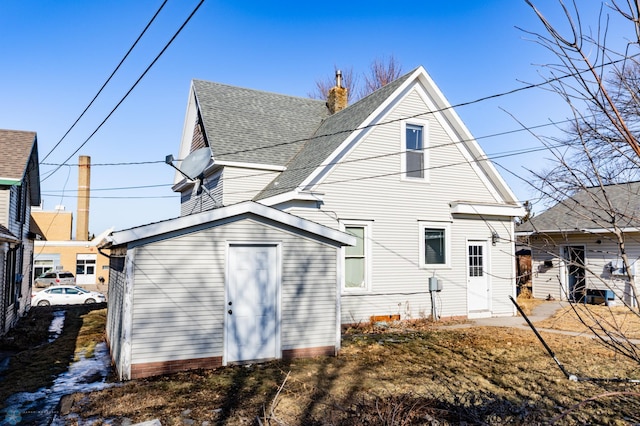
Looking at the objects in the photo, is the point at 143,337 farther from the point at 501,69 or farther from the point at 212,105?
the point at 212,105

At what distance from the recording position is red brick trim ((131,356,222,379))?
801cm

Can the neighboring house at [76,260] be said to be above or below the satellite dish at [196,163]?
below

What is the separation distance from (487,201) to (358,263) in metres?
5.16

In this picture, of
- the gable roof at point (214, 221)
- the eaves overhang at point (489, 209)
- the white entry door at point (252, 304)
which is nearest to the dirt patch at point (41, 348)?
the gable roof at point (214, 221)

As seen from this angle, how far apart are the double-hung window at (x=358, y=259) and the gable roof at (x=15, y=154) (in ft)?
29.1

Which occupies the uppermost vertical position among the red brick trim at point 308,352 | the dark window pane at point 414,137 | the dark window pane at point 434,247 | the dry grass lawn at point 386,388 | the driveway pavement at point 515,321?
the dark window pane at point 414,137

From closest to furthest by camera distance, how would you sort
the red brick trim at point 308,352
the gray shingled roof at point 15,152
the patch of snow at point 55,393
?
1. the patch of snow at point 55,393
2. the red brick trim at point 308,352
3. the gray shingled roof at point 15,152

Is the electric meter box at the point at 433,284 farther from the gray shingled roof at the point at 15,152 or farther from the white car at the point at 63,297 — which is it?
the white car at the point at 63,297

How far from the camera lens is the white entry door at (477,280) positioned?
1518 centimetres

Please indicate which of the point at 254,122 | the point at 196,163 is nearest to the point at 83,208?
the point at 254,122

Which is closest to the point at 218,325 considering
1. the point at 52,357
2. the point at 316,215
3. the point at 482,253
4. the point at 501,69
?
the point at 52,357

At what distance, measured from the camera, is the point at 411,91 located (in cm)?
1473

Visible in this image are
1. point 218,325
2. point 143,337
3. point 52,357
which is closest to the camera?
point 143,337

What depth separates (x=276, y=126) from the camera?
17.3m
